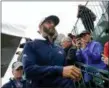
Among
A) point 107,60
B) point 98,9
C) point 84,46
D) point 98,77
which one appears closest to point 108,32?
point 98,9

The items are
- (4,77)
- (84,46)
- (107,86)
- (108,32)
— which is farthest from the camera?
(4,77)

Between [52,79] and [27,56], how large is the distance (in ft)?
1.13

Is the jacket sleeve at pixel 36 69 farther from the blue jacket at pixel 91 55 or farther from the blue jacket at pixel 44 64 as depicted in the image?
the blue jacket at pixel 91 55

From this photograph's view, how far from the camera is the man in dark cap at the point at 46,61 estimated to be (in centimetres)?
358

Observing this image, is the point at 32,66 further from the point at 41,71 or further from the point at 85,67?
the point at 85,67

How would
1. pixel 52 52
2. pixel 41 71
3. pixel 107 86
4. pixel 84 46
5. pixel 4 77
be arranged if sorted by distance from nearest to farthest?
pixel 41 71 < pixel 52 52 < pixel 107 86 < pixel 84 46 < pixel 4 77

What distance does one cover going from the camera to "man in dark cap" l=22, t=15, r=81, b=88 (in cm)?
358

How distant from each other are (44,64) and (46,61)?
37mm

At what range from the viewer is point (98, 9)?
6402mm

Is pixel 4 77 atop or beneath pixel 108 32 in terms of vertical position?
beneath

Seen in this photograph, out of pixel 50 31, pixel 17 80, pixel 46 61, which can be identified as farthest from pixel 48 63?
pixel 17 80

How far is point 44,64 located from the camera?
373 centimetres

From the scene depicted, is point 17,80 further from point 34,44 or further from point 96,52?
point 34,44

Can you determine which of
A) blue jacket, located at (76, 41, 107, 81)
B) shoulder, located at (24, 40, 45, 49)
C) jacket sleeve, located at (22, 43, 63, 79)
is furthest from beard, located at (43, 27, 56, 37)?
blue jacket, located at (76, 41, 107, 81)
